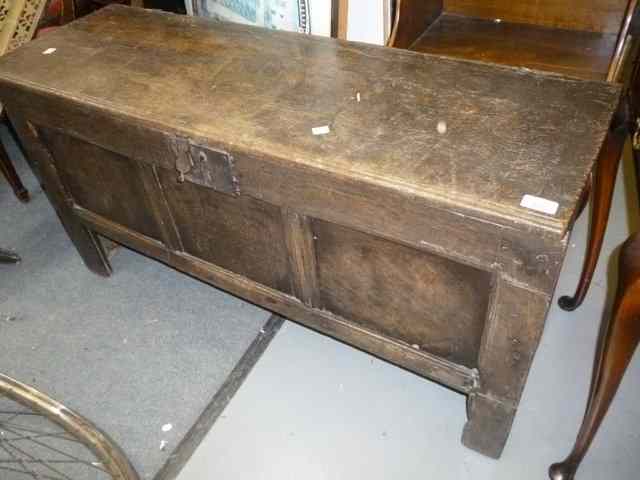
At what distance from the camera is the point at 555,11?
1.61 m

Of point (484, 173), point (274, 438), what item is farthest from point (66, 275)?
point (484, 173)

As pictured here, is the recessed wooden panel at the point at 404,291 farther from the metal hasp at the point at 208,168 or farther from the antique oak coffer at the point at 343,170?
the metal hasp at the point at 208,168

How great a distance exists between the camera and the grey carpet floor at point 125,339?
4.46ft

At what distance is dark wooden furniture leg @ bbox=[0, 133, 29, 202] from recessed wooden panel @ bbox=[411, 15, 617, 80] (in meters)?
1.56

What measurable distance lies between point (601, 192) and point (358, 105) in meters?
0.66

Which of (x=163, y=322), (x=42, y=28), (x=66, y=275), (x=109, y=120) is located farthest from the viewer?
(x=42, y=28)

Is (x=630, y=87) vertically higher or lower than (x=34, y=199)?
higher

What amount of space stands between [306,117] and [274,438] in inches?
30.1

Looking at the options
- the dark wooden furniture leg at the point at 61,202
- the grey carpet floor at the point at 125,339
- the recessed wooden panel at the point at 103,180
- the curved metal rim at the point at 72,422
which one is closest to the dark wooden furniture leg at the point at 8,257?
the grey carpet floor at the point at 125,339

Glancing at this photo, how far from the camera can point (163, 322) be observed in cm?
159

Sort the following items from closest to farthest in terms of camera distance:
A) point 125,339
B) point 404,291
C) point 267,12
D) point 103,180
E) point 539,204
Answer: point 539,204 → point 404,291 → point 103,180 → point 125,339 → point 267,12

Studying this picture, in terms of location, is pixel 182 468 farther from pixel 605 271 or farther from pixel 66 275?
pixel 605 271

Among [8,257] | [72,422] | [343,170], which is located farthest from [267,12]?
[72,422]

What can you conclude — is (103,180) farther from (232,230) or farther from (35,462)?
(35,462)
